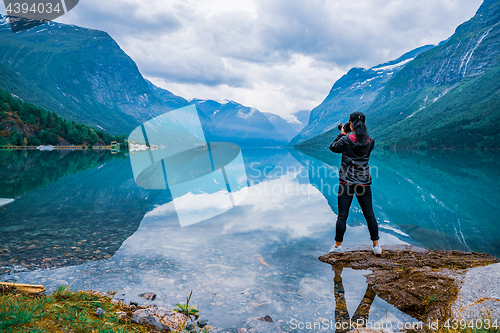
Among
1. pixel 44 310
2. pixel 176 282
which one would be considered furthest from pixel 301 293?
pixel 44 310

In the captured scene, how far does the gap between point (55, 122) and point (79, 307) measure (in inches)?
6483

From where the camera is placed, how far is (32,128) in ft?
411

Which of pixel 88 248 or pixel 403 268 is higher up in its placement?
pixel 88 248

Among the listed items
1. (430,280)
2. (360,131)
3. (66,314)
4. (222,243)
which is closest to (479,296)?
(430,280)

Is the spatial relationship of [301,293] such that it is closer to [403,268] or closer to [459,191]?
[403,268]

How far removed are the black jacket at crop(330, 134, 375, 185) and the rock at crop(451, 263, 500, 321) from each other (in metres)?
3.07

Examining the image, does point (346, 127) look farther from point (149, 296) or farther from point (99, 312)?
Result: point (99, 312)

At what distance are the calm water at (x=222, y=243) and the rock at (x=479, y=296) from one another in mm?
839

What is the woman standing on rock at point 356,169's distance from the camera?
7.10 meters

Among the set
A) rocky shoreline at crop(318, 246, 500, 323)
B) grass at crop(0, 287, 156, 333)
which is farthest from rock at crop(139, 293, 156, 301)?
rocky shoreline at crop(318, 246, 500, 323)

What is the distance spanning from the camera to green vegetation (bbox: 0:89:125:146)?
371ft

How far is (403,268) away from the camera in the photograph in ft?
21.3

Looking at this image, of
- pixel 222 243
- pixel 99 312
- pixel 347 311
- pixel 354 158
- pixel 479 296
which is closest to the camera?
pixel 99 312

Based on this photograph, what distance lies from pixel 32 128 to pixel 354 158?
158356 millimetres
